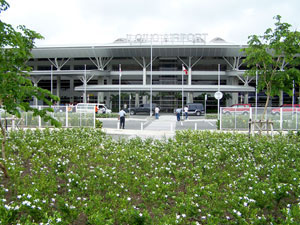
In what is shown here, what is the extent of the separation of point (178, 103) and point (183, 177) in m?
46.3

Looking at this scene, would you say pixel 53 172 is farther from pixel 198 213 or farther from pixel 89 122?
pixel 89 122

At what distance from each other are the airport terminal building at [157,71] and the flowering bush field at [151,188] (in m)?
36.8

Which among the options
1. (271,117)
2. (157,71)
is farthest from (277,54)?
(157,71)

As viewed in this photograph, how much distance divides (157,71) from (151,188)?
48025 mm

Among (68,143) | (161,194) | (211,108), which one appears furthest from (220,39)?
(161,194)

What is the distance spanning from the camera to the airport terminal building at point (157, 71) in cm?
4769

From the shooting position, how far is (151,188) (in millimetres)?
5402

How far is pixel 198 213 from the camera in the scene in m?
4.53

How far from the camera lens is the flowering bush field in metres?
4.25

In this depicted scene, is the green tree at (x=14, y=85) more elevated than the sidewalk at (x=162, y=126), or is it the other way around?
the green tree at (x=14, y=85)

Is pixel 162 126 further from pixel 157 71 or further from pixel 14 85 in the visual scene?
pixel 157 71

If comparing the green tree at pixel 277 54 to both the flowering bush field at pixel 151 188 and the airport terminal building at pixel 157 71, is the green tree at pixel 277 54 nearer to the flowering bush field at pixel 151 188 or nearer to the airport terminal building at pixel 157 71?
the flowering bush field at pixel 151 188

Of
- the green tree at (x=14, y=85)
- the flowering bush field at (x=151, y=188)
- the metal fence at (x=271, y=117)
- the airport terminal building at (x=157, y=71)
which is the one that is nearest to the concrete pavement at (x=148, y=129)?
the metal fence at (x=271, y=117)

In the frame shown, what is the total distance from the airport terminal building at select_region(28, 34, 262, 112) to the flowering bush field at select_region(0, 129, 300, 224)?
3679 cm
